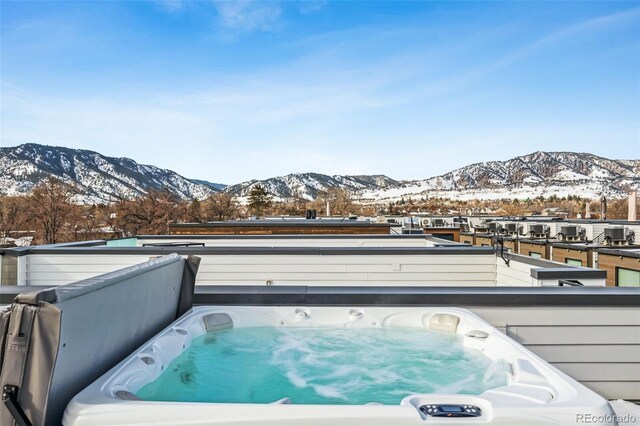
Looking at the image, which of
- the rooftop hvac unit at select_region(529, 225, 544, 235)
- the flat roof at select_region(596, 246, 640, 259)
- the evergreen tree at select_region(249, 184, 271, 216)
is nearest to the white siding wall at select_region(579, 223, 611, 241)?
the rooftop hvac unit at select_region(529, 225, 544, 235)

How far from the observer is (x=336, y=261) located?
4504mm

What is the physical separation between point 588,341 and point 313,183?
66.7 meters

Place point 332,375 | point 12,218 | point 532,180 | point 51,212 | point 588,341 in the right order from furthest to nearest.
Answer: point 532,180 < point 51,212 < point 12,218 < point 588,341 < point 332,375

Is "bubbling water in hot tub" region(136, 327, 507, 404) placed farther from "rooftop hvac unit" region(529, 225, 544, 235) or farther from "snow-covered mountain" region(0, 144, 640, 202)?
"snow-covered mountain" region(0, 144, 640, 202)

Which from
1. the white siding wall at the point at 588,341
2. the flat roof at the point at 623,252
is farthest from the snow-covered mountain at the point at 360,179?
the white siding wall at the point at 588,341

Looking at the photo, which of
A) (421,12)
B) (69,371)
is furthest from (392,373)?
(421,12)

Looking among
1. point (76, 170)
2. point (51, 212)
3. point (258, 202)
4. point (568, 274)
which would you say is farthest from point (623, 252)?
point (76, 170)

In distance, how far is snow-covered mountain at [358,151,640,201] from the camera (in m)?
Answer: 53.8

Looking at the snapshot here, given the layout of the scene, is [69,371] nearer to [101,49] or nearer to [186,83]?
[101,49]

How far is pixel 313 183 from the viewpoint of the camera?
68.6 meters

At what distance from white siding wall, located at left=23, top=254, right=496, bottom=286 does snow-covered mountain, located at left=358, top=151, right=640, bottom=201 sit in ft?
146

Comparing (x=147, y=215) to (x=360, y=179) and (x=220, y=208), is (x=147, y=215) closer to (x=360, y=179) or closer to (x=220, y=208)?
(x=220, y=208)

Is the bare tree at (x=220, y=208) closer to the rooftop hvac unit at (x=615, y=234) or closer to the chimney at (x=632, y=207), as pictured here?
the rooftop hvac unit at (x=615, y=234)

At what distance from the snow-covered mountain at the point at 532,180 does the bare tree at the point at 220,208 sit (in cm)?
2810
